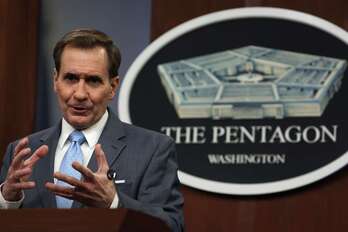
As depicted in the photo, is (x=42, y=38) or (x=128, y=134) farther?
(x=42, y=38)

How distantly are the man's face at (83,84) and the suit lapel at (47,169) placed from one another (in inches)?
2.4

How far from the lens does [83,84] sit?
1.81 meters

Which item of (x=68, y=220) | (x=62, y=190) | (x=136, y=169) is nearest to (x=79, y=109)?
(x=136, y=169)

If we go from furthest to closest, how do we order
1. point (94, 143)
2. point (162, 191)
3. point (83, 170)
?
point (94, 143) < point (162, 191) < point (83, 170)

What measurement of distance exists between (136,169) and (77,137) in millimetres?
156

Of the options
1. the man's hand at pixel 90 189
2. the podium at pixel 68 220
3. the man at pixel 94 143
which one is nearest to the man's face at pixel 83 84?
the man at pixel 94 143

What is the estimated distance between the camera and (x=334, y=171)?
249cm

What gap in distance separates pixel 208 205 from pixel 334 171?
40 centimetres

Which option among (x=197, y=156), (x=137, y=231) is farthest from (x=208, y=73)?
(x=137, y=231)

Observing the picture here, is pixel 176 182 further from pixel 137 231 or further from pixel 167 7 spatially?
pixel 167 7

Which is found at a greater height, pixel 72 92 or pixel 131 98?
pixel 72 92

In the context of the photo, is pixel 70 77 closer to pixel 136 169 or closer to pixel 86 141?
pixel 86 141

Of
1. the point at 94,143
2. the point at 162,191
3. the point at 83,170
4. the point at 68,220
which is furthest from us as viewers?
the point at 94,143

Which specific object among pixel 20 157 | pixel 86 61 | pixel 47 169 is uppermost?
pixel 86 61
